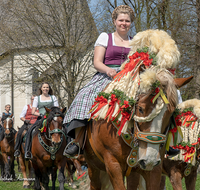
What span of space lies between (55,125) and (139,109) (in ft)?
16.5

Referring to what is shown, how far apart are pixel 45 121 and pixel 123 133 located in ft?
16.8

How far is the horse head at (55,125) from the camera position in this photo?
807cm

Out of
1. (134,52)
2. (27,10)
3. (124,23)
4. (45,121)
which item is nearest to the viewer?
(134,52)

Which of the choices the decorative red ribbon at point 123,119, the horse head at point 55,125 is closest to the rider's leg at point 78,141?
the decorative red ribbon at point 123,119

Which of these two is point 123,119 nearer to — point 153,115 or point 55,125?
point 153,115

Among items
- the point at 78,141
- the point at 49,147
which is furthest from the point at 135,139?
the point at 49,147

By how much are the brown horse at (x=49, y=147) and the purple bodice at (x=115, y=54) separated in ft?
13.3

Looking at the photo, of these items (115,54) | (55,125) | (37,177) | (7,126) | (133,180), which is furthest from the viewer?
(7,126)

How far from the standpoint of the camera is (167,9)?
15547mm

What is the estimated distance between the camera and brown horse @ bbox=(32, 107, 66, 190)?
819 cm

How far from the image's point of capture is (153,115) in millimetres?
3211

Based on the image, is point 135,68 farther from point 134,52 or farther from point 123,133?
point 123,133

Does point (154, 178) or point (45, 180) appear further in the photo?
point (45, 180)

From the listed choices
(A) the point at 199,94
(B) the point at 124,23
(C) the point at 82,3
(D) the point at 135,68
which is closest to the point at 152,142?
(D) the point at 135,68
